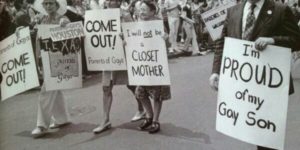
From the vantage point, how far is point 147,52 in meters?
3.91

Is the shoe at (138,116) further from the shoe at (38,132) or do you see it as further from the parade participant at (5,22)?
the parade participant at (5,22)

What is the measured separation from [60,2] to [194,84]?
211 centimetres

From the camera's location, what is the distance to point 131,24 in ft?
12.9

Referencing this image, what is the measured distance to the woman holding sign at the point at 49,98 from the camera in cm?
394

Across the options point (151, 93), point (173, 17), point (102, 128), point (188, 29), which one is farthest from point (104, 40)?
point (188, 29)

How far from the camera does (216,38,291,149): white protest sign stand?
2.43 meters

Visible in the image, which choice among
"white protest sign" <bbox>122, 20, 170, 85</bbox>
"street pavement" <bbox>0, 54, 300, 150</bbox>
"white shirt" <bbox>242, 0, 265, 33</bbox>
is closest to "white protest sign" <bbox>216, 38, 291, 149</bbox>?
"white shirt" <bbox>242, 0, 265, 33</bbox>

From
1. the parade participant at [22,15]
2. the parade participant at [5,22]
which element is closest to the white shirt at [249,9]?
the parade participant at [5,22]

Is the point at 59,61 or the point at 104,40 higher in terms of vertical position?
the point at 104,40

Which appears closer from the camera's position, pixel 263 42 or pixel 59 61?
pixel 263 42

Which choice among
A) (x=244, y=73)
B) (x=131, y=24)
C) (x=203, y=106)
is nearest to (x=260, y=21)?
(x=244, y=73)

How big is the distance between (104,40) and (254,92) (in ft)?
5.76

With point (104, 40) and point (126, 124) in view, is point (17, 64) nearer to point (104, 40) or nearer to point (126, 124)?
point (104, 40)

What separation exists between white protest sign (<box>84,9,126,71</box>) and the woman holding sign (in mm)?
199
